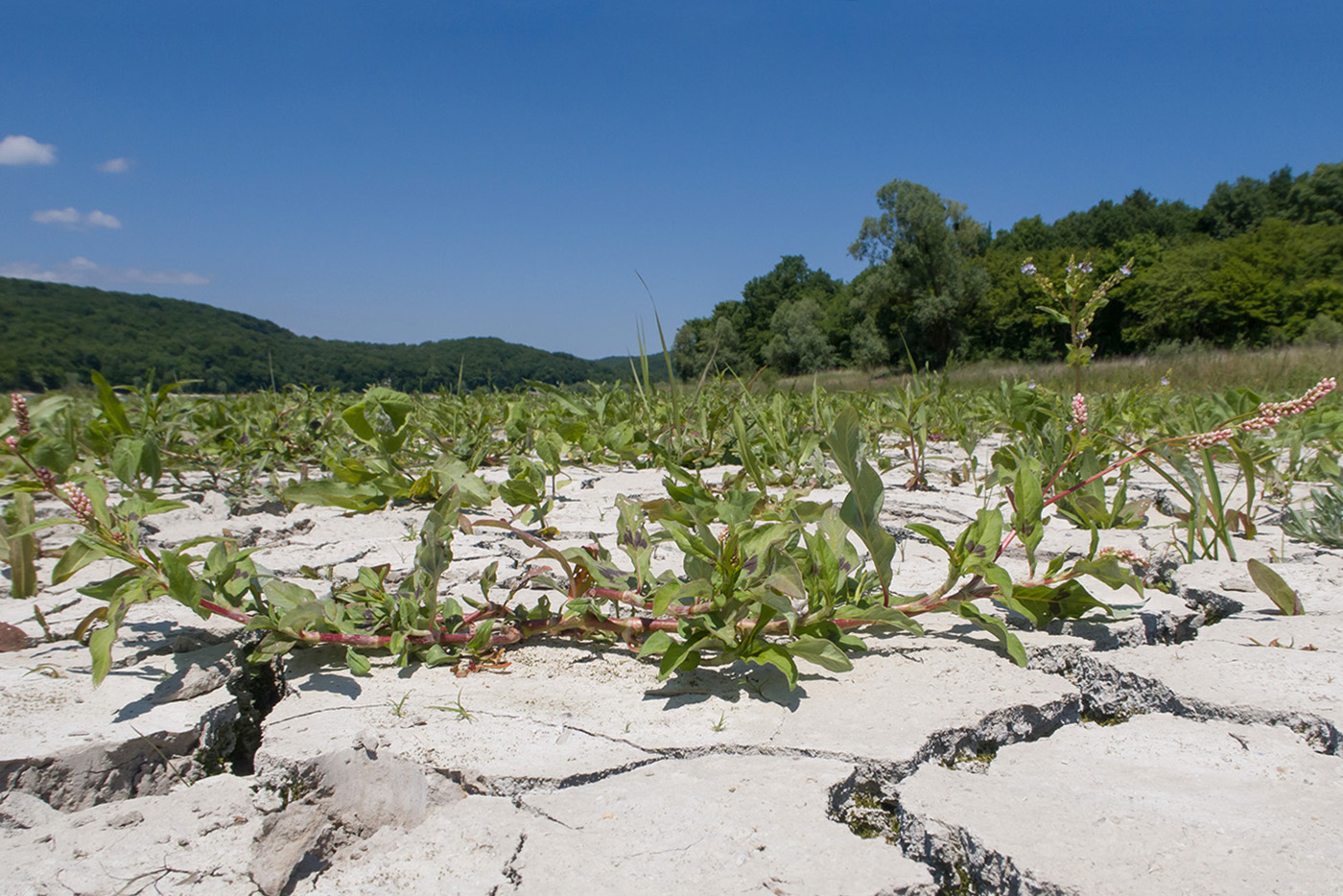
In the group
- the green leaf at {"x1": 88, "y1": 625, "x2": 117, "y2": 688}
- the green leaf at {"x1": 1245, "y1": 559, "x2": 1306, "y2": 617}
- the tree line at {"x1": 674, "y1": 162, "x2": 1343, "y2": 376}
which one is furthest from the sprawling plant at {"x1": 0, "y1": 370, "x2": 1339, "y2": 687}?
the tree line at {"x1": 674, "y1": 162, "x2": 1343, "y2": 376}

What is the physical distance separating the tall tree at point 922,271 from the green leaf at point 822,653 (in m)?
39.1

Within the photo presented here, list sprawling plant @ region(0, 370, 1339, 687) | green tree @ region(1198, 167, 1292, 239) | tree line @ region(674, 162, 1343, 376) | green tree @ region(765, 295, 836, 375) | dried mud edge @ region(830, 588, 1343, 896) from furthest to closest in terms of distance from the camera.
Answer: green tree @ region(1198, 167, 1292, 239) → green tree @ region(765, 295, 836, 375) → tree line @ region(674, 162, 1343, 376) → sprawling plant @ region(0, 370, 1339, 687) → dried mud edge @ region(830, 588, 1343, 896)


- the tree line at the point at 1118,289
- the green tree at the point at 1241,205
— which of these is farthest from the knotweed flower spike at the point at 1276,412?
the green tree at the point at 1241,205

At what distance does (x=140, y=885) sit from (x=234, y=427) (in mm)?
2493

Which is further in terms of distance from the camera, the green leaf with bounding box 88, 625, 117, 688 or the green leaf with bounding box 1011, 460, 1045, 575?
the green leaf with bounding box 1011, 460, 1045, 575

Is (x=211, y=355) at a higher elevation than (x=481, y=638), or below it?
higher

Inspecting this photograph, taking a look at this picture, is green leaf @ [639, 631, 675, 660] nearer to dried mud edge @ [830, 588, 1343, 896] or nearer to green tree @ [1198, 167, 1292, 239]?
dried mud edge @ [830, 588, 1343, 896]

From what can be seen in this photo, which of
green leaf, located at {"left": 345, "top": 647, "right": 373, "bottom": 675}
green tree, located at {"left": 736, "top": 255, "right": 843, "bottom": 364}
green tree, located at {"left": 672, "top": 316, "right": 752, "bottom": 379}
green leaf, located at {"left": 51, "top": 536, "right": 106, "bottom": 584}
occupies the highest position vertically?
green tree, located at {"left": 736, "top": 255, "right": 843, "bottom": 364}

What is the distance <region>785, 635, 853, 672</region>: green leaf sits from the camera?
1.06 m

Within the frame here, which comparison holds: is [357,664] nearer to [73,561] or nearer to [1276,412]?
[73,561]

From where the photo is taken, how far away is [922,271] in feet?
129

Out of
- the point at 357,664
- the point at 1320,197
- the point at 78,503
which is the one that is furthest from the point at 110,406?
the point at 1320,197

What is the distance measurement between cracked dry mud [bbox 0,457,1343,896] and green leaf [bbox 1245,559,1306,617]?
4 centimetres

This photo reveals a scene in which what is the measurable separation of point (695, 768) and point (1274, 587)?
120cm
